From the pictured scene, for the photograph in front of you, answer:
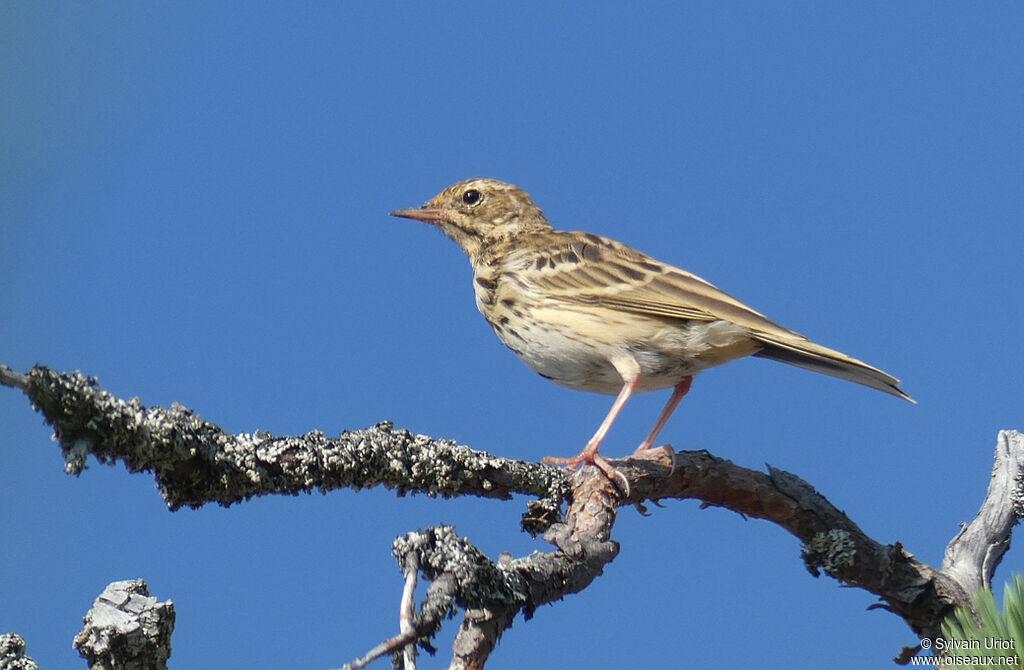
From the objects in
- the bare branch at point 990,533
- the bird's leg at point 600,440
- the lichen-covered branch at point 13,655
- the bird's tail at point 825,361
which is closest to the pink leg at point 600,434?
the bird's leg at point 600,440

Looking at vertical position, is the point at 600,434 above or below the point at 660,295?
below

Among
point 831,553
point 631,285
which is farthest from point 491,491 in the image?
point 631,285

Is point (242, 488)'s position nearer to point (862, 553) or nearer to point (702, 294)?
point (862, 553)

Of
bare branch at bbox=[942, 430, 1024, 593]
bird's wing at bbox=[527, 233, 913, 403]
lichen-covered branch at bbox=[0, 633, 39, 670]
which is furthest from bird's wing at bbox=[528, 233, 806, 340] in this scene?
lichen-covered branch at bbox=[0, 633, 39, 670]

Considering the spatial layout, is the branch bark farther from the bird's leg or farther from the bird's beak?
the bird's beak

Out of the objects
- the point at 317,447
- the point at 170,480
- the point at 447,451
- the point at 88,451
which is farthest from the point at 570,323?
the point at 88,451

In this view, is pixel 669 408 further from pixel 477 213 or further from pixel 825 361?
pixel 477 213

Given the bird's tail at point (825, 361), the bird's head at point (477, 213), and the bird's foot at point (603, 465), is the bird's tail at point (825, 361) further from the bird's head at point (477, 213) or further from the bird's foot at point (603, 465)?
the bird's head at point (477, 213)
